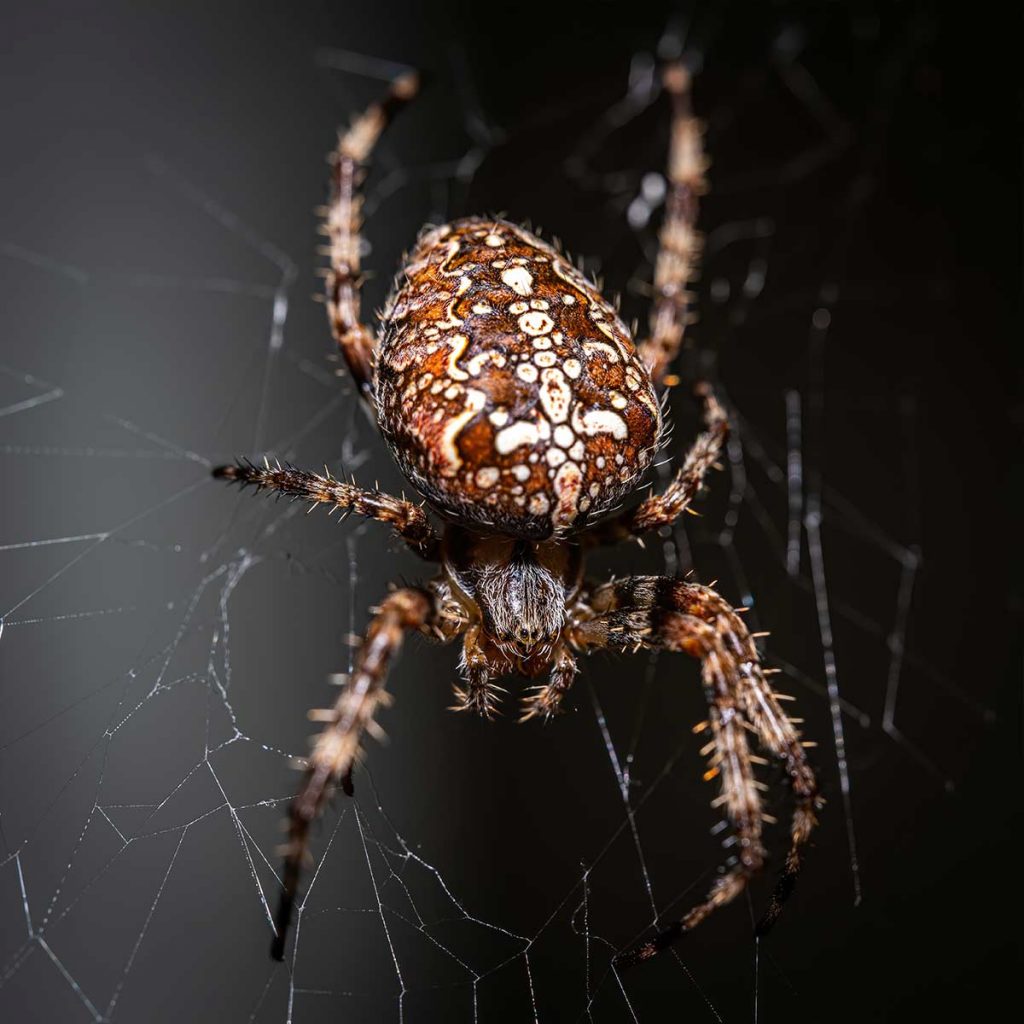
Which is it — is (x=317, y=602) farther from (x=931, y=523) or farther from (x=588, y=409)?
(x=931, y=523)

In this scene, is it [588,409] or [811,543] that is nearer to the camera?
[588,409]

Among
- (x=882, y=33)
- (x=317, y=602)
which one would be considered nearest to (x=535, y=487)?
(x=317, y=602)

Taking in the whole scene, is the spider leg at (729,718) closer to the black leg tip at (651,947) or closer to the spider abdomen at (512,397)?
the black leg tip at (651,947)

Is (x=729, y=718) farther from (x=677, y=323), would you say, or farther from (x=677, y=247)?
(x=677, y=247)

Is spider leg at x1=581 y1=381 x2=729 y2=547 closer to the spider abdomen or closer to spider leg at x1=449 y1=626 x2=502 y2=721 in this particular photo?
the spider abdomen

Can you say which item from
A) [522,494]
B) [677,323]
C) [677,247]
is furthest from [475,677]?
[677,247]

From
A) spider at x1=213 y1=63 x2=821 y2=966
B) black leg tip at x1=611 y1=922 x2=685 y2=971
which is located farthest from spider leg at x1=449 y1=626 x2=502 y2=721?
black leg tip at x1=611 y1=922 x2=685 y2=971
